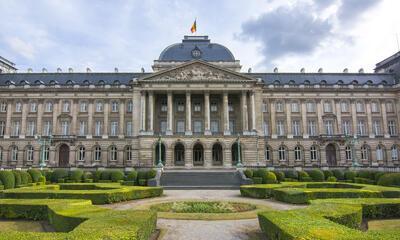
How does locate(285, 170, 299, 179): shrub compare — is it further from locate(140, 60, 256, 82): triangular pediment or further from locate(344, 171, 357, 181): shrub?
locate(140, 60, 256, 82): triangular pediment

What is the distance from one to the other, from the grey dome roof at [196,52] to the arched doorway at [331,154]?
986 inches

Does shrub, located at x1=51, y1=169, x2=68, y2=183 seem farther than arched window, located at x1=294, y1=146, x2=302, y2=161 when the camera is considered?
No

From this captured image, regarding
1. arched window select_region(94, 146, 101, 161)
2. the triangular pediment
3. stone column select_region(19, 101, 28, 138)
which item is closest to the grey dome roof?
the triangular pediment

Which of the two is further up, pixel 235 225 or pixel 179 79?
pixel 179 79

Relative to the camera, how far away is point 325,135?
57.7 metres

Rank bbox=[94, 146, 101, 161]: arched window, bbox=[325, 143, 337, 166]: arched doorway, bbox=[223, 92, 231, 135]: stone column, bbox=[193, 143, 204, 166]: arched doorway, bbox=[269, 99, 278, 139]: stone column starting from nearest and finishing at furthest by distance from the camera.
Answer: bbox=[223, 92, 231, 135]: stone column
bbox=[193, 143, 204, 166]: arched doorway
bbox=[94, 146, 101, 161]: arched window
bbox=[325, 143, 337, 166]: arched doorway
bbox=[269, 99, 278, 139]: stone column

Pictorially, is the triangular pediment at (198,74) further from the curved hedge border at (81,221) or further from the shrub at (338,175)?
the curved hedge border at (81,221)

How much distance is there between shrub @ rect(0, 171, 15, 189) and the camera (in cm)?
2612

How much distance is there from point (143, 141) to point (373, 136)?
43758 mm

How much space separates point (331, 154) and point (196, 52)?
32.7m

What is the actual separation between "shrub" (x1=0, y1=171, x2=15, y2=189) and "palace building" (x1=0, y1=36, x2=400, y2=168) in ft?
88.4

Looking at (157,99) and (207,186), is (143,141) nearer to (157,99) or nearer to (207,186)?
(157,99)

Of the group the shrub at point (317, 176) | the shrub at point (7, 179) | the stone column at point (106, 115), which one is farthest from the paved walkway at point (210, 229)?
the stone column at point (106, 115)

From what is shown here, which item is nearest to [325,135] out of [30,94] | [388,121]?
[388,121]
